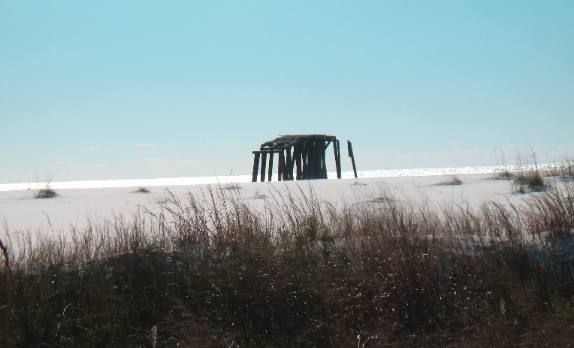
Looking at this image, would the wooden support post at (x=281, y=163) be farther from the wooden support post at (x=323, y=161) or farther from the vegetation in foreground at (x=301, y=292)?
the vegetation in foreground at (x=301, y=292)


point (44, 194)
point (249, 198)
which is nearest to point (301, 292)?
point (249, 198)

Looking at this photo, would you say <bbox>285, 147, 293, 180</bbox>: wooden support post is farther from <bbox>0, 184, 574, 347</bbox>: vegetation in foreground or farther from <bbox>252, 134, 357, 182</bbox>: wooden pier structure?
<bbox>0, 184, 574, 347</bbox>: vegetation in foreground

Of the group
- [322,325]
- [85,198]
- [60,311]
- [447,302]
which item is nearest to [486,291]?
[447,302]

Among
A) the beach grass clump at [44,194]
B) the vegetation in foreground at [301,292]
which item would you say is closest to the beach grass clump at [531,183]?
the vegetation in foreground at [301,292]

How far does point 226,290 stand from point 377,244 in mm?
1561

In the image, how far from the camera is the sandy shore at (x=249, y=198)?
1016cm

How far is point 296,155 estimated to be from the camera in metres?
21.0

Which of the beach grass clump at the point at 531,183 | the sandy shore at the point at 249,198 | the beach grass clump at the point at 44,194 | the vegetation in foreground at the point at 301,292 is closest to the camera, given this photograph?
the vegetation in foreground at the point at 301,292

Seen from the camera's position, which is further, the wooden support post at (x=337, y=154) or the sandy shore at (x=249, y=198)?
the wooden support post at (x=337, y=154)

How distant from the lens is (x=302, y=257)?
537cm

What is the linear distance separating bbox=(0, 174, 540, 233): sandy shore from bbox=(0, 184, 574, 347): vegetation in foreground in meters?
3.55

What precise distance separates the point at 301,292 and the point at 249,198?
7.42 m

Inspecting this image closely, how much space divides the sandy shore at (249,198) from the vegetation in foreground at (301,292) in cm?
355

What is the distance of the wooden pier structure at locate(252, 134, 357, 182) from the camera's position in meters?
20.8
